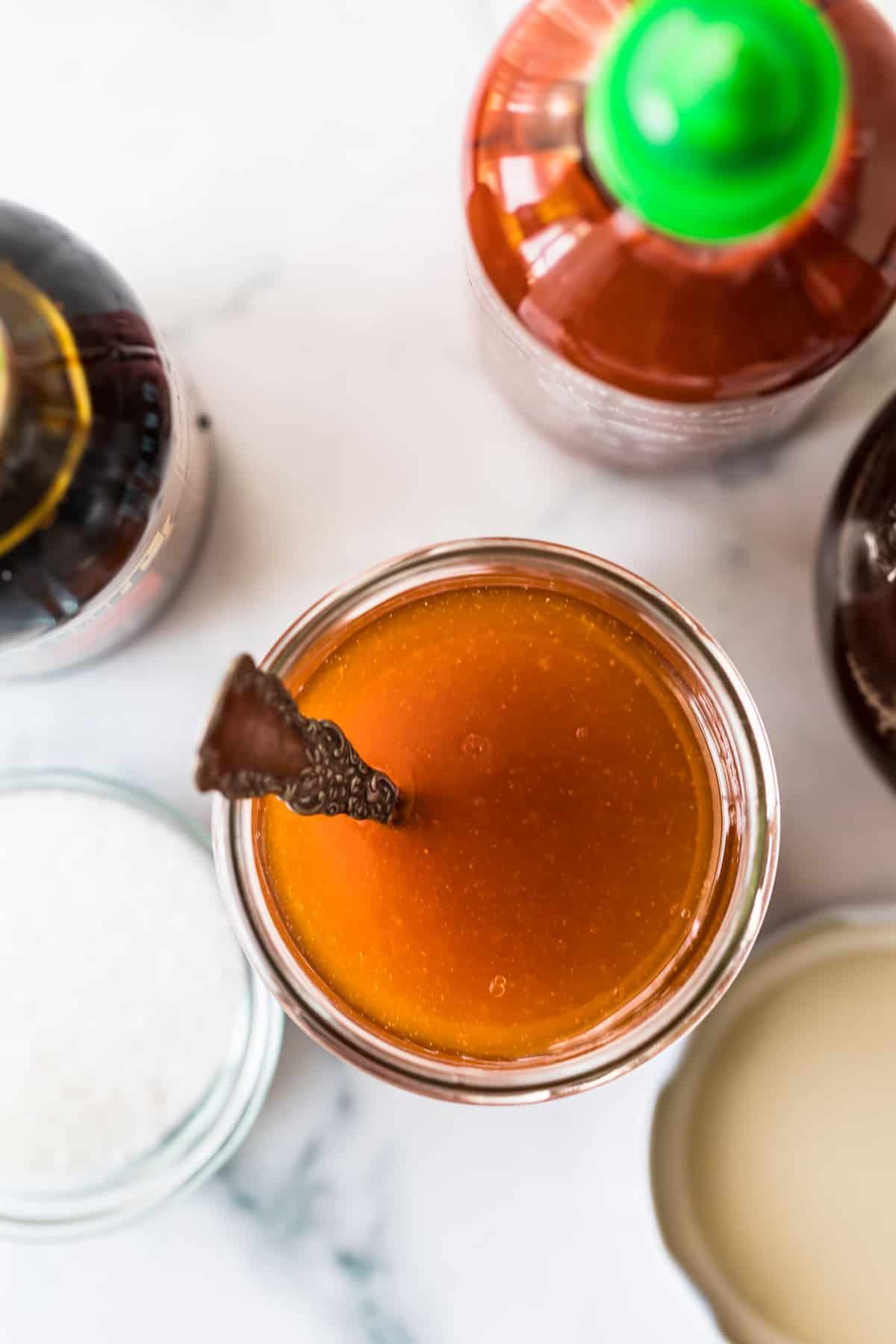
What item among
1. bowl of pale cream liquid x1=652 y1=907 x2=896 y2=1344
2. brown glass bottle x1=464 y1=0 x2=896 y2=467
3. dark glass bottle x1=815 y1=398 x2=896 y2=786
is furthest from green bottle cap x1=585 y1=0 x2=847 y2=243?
bowl of pale cream liquid x1=652 y1=907 x2=896 y2=1344

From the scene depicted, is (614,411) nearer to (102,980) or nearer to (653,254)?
(653,254)

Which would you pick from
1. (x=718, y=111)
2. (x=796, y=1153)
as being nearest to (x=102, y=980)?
(x=796, y=1153)

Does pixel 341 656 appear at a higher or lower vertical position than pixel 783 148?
lower

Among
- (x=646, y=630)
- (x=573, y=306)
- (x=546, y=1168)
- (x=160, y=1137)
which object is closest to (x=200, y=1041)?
(x=160, y=1137)

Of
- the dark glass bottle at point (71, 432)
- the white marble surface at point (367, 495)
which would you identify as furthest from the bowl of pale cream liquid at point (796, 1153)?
the dark glass bottle at point (71, 432)

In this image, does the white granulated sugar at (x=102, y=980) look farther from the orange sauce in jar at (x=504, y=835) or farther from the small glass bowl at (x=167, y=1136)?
the orange sauce in jar at (x=504, y=835)

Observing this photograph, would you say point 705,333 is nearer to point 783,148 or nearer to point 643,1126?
point 783,148

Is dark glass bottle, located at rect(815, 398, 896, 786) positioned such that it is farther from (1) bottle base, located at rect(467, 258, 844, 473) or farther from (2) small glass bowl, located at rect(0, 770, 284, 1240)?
(2) small glass bowl, located at rect(0, 770, 284, 1240)
